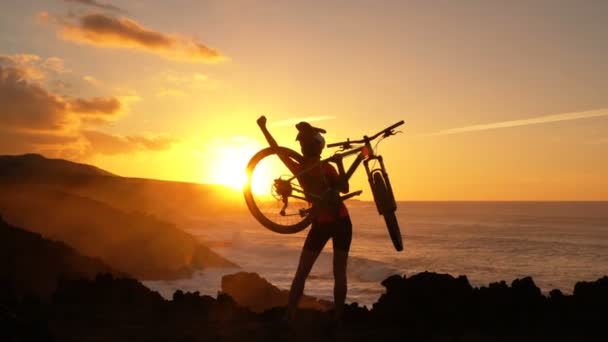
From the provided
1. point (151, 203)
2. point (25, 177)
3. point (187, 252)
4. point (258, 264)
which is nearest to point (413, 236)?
point (258, 264)

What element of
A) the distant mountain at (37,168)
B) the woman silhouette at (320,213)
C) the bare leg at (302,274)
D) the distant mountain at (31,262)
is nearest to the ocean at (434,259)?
the distant mountain at (31,262)

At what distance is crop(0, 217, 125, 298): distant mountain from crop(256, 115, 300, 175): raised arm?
1243cm

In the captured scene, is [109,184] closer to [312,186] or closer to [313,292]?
[313,292]

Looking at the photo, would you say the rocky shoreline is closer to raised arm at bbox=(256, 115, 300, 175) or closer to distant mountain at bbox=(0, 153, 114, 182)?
raised arm at bbox=(256, 115, 300, 175)

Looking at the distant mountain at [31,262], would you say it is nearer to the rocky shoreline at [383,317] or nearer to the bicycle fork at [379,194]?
the rocky shoreline at [383,317]

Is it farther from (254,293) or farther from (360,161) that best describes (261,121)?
(254,293)

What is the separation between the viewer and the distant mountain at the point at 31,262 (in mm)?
19219

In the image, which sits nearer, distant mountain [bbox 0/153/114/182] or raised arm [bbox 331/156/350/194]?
raised arm [bbox 331/156/350/194]

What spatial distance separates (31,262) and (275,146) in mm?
15428

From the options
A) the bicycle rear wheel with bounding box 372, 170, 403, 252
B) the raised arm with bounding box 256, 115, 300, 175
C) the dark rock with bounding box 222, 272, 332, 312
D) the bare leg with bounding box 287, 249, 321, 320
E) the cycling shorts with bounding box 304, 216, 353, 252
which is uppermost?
the raised arm with bounding box 256, 115, 300, 175

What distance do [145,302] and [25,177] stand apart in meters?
112

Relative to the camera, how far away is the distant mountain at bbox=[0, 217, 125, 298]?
63.1 ft

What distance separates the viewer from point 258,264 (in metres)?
77.0

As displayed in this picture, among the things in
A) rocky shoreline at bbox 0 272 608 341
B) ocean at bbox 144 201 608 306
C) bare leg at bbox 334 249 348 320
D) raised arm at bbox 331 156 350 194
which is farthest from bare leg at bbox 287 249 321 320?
ocean at bbox 144 201 608 306
